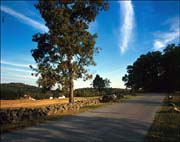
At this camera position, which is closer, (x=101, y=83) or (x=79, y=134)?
(x=79, y=134)

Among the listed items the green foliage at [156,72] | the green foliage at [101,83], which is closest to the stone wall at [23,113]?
the green foliage at [156,72]

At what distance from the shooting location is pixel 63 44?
83.1 ft

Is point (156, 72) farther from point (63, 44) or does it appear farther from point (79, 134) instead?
point (79, 134)

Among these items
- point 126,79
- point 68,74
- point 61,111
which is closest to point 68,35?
point 68,74

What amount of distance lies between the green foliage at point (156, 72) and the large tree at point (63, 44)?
51.6 metres

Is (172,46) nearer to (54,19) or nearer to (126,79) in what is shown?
(126,79)

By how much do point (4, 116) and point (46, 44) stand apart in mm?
13492

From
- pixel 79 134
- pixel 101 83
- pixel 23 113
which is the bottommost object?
pixel 79 134

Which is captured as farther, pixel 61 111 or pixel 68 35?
pixel 68 35

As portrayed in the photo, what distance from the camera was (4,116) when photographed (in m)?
13.5

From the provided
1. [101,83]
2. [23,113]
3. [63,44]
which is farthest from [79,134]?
[101,83]

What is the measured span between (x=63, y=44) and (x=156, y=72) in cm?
5784

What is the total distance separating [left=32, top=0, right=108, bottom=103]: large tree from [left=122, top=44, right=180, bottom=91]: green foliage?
51610 mm

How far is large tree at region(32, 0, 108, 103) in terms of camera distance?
2552 cm
